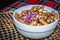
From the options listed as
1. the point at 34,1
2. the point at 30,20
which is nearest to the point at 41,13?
the point at 30,20

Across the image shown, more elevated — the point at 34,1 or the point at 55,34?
the point at 34,1

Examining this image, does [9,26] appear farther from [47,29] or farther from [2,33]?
[47,29]

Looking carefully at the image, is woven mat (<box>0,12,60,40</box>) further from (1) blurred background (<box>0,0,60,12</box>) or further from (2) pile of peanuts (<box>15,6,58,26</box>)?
(1) blurred background (<box>0,0,60,12</box>)

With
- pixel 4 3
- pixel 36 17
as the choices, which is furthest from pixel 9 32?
pixel 4 3

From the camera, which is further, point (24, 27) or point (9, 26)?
point (9, 26)

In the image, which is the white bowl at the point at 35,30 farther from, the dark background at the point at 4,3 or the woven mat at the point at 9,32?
the dark background at the point at 4,3

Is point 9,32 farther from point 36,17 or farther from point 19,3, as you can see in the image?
point 19,3

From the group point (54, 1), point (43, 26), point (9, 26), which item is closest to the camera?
point (43, 26)

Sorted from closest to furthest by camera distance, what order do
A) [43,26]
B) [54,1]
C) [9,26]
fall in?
[43,26]
[9,26]
[54,1]

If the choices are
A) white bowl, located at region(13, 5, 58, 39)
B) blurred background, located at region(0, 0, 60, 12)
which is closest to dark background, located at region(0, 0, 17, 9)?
blurred background, located at region(0, 0, 60, 12)
